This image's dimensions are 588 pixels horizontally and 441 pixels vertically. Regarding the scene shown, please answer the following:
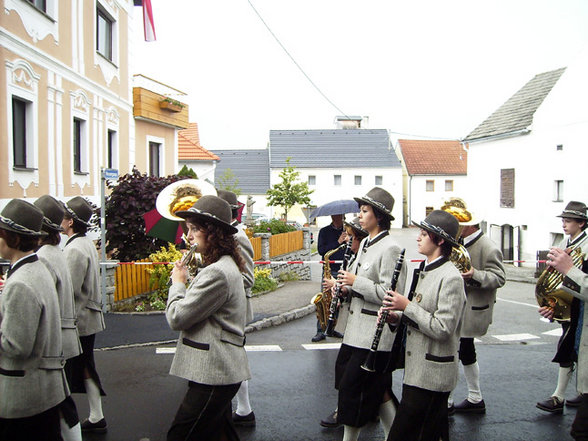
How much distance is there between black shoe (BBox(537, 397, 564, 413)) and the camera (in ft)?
18.1

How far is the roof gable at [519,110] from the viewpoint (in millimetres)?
26453

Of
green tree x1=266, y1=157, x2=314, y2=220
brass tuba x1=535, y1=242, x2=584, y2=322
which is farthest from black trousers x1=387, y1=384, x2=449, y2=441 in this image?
green tree x1=266, y1=157, x2=314, y2=220

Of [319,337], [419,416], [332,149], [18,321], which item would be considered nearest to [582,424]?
[419,416]

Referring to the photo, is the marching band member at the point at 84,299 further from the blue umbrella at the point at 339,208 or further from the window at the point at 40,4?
the window at the point at 40,4

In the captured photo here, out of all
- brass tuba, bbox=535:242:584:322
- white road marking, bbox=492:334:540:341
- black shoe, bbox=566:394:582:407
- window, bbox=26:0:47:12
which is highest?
window, bbox=26:0:47:12

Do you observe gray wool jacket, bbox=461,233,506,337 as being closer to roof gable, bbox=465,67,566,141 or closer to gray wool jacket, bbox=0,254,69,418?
gray wool jacket, bbox=0,254,69,418

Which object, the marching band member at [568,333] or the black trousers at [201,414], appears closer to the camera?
the black trousers at [201,414]

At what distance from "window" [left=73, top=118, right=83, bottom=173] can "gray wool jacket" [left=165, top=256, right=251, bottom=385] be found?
39.5ft

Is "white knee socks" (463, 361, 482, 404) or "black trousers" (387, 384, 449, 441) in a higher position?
"black trousers" (387, 384, 449, 441)

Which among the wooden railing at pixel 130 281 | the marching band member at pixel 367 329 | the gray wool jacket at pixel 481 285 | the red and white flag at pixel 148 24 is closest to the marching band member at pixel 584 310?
the gray wool jacket at pixel 481 285

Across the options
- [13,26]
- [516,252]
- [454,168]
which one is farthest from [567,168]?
[454,168]

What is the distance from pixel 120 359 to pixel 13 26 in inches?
291

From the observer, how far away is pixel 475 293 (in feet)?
17.7

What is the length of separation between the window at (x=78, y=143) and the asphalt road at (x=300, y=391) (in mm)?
8002
